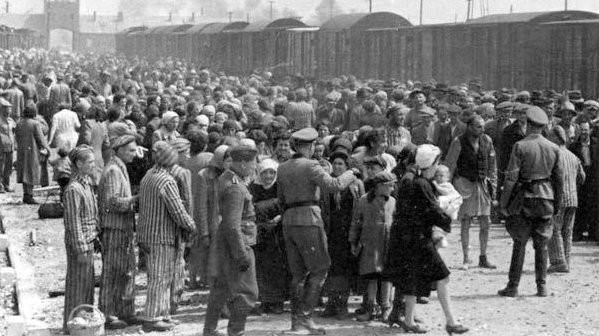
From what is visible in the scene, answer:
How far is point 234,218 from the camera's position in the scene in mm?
8156

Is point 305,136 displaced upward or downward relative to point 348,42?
downward

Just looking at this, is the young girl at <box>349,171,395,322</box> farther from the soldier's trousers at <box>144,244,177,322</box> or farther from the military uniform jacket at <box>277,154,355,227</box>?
the soldier's trousers at <box>144,244,177,322</box>

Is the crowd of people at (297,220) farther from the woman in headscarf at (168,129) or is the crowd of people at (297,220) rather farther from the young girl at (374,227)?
the woman in headscarf at (168,129)

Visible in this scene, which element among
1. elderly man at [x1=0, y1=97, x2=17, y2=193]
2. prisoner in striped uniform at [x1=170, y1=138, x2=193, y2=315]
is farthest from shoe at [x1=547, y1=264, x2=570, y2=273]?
elderly man at [x1=0, y1=97, x2=17, y2=193]

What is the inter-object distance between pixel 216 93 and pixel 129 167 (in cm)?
709

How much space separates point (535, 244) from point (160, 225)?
3.95 m

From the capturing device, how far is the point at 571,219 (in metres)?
11.8

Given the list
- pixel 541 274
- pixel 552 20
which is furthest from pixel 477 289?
pixel 552 20

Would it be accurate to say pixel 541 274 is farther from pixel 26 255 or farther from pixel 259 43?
pixel 259 43

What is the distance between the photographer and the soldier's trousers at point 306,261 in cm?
874

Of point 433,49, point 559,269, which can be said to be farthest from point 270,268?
point 433,49

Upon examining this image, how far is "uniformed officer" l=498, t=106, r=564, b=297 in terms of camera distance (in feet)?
33.6

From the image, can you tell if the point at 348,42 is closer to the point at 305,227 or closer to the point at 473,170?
the point at 473,170

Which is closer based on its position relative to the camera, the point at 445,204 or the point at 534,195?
the point at 445,204
